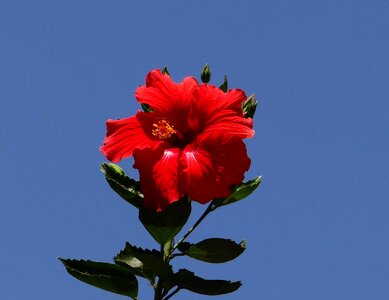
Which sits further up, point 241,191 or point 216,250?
point 241,191

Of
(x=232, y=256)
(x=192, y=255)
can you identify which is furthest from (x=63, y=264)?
(x=232, y=256)

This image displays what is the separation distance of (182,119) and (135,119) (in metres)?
0.14

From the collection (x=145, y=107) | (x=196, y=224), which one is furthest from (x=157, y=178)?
(x=145, y=107)

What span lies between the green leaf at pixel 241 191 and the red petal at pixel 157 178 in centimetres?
19

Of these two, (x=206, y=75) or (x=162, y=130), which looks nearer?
(x=162, y=130)

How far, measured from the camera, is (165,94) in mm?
1903

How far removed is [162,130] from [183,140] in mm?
78

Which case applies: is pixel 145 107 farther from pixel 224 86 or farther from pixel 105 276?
pixel 105 276

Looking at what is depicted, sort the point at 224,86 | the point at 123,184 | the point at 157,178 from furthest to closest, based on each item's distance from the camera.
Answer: the point at 224,86 < the point at 123,184 < the point at 157,178

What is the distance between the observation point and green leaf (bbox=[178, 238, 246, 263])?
71.7 inches

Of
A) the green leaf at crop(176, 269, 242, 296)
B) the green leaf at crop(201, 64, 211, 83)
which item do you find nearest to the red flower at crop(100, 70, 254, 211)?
the green leaf at crop(201, 64, 211, 83)

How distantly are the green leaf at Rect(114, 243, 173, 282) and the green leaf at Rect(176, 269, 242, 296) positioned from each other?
0.12 feet

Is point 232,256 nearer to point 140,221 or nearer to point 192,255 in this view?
point 192,255

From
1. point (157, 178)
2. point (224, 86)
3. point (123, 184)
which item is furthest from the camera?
point (224, 86)
